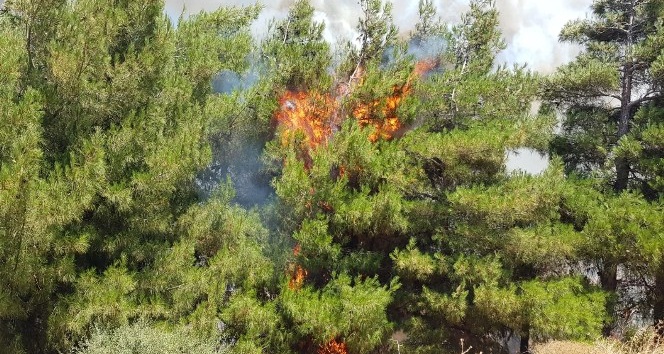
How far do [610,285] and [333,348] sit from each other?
5739 millimetres

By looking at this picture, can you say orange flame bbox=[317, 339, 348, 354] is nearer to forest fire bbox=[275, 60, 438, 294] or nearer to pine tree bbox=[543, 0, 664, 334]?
forest fire bbox=[275, 60, 438, 294]

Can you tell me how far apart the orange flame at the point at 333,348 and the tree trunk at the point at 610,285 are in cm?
497

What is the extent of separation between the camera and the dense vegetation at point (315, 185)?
24.2ft

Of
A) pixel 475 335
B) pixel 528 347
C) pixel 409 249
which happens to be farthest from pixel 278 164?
pixel 528 347

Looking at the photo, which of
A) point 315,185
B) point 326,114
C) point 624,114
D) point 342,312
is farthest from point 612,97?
point 342,312

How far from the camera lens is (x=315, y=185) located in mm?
9891

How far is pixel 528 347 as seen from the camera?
10945 millimetres

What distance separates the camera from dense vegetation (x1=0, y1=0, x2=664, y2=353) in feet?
24.2

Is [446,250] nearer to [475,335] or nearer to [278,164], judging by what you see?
[475,335]

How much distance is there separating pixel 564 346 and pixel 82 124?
820 cm

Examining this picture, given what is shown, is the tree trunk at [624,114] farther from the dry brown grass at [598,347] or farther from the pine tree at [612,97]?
the dry brown grass at [598,347]

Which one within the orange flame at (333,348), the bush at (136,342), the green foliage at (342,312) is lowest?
the orange flame at (333,348)

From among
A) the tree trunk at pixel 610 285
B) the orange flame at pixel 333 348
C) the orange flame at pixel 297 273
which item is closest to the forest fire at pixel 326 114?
the orange flame at pixel 297 273

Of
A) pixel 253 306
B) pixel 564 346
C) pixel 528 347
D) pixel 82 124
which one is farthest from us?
pixel 528 347
